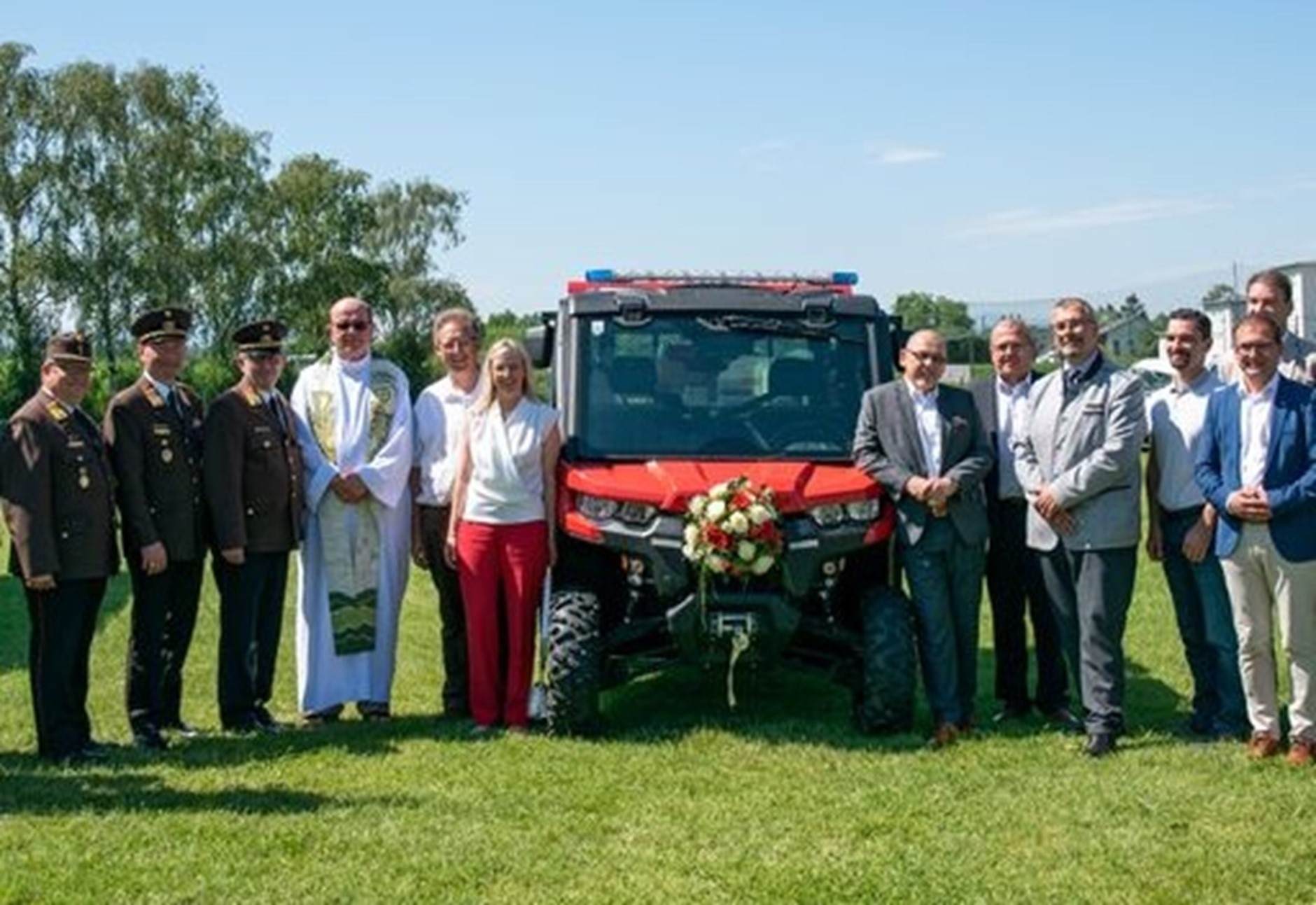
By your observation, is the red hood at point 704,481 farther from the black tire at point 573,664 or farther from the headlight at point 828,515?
the black tire at point 573,664

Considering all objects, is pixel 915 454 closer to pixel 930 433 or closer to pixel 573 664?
pixel 930 433

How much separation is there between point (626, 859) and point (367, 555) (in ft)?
9.85

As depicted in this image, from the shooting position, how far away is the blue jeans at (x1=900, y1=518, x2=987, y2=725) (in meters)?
7.15

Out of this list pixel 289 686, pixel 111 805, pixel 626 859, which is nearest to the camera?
pixel 626 859

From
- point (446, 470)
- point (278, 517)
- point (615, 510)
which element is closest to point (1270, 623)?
point (615, 510)

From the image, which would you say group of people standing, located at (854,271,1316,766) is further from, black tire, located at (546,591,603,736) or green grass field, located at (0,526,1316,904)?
black tire, located at (546,591,603,736)

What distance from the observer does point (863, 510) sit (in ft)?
23.3

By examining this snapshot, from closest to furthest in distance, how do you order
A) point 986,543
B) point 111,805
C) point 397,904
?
point 397,904, point 111,805, point 986,543

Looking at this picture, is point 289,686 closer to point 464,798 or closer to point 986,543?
point 464,798

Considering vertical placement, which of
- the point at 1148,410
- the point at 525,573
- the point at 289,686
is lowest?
the point at 289,686

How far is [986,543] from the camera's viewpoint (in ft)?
24.1

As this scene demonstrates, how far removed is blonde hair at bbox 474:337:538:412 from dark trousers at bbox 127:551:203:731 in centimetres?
161

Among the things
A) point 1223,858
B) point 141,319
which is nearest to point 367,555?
point 141,319

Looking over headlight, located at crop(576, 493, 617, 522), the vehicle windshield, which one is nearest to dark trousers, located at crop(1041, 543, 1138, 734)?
the vehicle windshield
